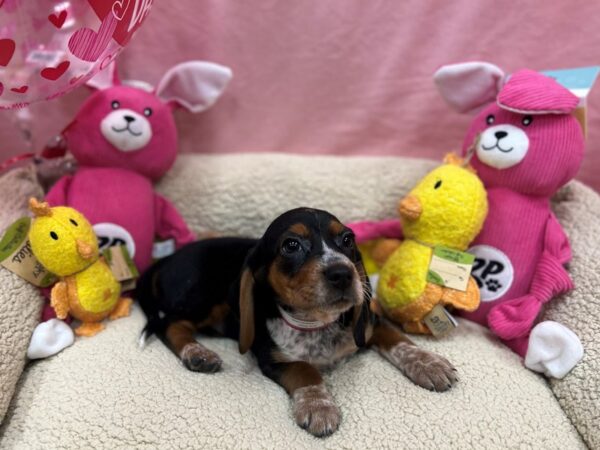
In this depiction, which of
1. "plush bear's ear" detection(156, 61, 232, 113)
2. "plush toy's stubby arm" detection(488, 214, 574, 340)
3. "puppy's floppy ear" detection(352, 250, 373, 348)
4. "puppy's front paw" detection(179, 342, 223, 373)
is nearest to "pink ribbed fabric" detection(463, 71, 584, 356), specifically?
"plush toy's stubby arm" detection(488, 214, 574, 340)

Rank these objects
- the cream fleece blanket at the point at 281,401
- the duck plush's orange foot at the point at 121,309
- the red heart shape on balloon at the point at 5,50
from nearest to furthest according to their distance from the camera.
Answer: the cream fleece blanket at the point at 281,401
the red heart shape on balloon at the point at 5,50
the duck plush's orange foot at the point at 121,309

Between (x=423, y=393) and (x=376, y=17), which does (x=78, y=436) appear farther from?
(x=376, y=17)

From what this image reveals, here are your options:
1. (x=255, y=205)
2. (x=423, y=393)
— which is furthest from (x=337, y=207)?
(x=423, y=393)

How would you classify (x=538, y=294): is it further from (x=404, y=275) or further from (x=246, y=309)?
(x=246, y=309)

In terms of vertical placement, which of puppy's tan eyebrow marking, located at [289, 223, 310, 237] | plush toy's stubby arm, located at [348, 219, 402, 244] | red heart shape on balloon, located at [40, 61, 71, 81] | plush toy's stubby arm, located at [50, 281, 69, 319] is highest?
red heart shape on balloon, located at [40, 61, 71, 81]

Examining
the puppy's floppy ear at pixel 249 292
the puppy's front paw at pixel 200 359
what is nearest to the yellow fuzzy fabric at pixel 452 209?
the puppy's floppy ear at pixel 249 292

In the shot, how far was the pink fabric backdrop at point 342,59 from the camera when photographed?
2223mm

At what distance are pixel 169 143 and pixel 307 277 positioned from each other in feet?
3.26

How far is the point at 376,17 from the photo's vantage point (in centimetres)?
231

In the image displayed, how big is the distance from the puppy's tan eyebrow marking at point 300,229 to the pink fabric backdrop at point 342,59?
1062 mm

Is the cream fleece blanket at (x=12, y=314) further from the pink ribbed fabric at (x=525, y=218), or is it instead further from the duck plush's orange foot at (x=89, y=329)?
the pink ribbed fabric at (x=525, y=218)

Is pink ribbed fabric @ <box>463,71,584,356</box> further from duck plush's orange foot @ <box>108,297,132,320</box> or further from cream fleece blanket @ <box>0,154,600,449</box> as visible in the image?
duck plush's orange foot @ <box>108,297,132,320</box>

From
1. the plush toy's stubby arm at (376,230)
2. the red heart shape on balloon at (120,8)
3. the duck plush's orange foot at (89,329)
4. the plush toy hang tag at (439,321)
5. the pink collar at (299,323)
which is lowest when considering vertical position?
the duck plush's orange foot at (89,329)

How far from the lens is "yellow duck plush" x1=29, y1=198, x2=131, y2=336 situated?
5.52ft
